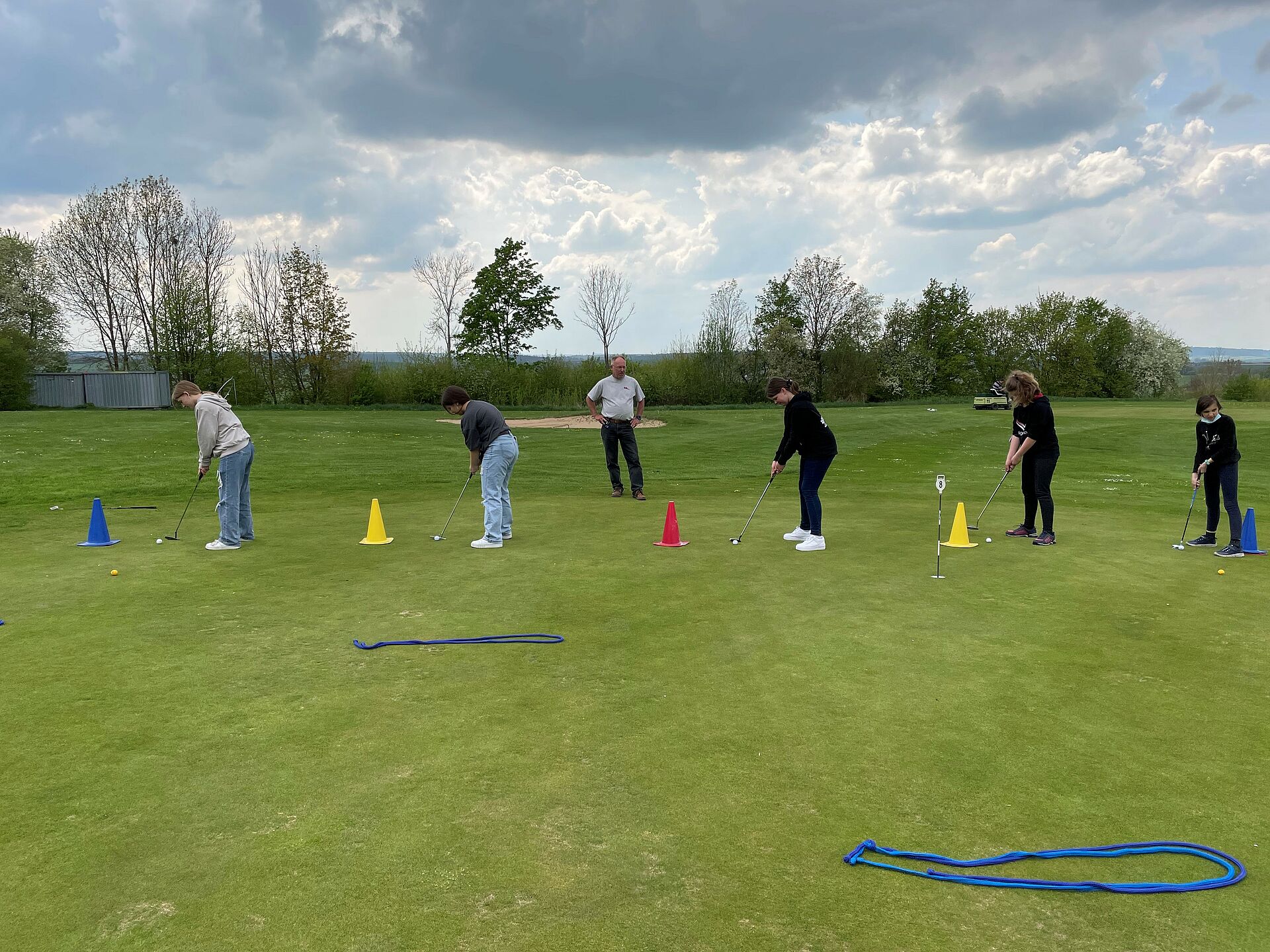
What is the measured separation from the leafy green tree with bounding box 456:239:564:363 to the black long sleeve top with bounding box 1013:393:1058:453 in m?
51.6

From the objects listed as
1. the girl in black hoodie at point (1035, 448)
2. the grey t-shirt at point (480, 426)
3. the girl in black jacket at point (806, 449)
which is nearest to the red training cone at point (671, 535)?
the girl in black jacket at point (806, 449)

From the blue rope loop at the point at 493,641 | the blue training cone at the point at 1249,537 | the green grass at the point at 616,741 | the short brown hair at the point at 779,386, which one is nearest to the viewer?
the green grass at the point at 616,741

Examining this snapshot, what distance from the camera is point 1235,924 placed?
3.24 metres

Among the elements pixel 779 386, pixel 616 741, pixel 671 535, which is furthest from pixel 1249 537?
pixel 616 741

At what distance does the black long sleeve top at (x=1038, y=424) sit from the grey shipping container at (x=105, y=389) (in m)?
47.2

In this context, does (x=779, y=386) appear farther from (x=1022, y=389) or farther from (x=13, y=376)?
(x=13, y=376)

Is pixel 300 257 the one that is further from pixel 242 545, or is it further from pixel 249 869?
pixel 249 869

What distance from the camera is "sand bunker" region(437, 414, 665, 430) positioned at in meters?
33.0

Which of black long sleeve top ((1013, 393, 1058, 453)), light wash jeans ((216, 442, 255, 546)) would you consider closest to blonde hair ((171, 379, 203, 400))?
light wash jeans ((216, 442, 255, 546))

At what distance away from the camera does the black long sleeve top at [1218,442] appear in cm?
1055

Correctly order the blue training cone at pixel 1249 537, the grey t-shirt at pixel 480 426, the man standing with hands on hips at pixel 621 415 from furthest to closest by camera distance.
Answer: the man standing with hands on hips at pixel 621 415 < the grey t-shirt at pixel 480 426 < the blue training cone at pixel 1249 537

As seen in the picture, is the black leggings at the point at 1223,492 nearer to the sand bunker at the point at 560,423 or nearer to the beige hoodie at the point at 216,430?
the beige hoodie at the point at 216,430

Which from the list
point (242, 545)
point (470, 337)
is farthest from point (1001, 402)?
point (242, 545)

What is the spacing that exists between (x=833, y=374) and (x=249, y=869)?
6275cm
